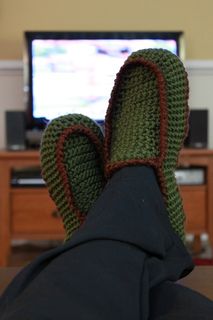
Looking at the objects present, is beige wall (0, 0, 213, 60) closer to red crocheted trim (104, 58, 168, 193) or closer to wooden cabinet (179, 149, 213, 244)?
wooden cabinet (179, 149, 213, 244)

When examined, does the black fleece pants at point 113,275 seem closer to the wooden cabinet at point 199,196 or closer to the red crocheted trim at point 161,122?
the red crocheted trim at point 161,122

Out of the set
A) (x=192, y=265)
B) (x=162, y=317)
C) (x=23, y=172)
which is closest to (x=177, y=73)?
(x=192, y=265)

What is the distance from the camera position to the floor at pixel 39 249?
2.03 m

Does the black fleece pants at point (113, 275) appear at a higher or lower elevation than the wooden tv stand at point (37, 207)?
higher

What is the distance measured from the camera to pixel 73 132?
943 mm

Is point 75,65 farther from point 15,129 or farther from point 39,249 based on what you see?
point 39,249

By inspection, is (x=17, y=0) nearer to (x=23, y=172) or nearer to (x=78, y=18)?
(x=78, y=18)

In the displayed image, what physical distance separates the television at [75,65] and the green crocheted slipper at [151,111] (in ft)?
3.04

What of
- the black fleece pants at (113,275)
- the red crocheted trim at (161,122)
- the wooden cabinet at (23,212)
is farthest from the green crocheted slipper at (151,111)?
the wooden cabinet at (23,212)

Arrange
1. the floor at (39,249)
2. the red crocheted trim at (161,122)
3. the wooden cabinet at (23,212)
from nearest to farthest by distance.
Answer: the red crocheted trim at (161,122) < the wooden cabinet at (23,212) < the floor at (39,249)

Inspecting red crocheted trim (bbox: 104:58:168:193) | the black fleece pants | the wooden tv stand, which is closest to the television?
the wooden tv stand

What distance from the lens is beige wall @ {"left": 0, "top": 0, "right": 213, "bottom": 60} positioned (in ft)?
6.73

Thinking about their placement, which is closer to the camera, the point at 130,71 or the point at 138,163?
the point at 138,163

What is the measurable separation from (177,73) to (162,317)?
52 centimetres
